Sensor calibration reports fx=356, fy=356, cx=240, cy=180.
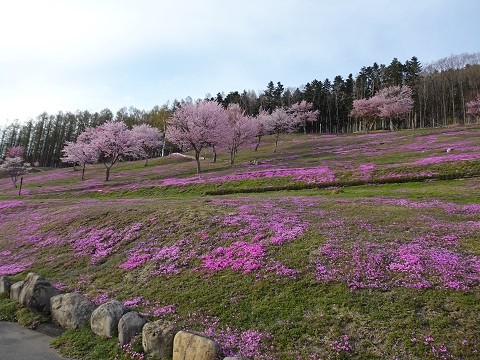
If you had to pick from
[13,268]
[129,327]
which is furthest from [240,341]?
[13,268]

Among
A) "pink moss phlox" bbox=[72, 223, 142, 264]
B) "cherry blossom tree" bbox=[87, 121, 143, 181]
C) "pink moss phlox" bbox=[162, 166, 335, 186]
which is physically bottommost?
"pink moss phlox" bbox=[72, 223, 142, 264]

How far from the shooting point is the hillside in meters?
10.2

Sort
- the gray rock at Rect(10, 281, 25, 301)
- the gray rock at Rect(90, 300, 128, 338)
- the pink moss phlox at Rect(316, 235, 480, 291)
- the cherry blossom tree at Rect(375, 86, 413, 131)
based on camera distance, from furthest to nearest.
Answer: the cherry blossom tree at Rect(375, 86, 413, 131) < the gray rock at Rect(10, 281, 25, 301) < the gray rock at Rect(90, 300, 128, 338) < the pink moss phlox at Rect(316, 235, 480, 291)

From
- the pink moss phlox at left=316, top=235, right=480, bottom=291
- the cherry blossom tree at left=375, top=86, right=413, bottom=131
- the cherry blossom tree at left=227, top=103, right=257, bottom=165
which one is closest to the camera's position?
the pink moss phlox at left=316, top=235, right=480, bottom=291

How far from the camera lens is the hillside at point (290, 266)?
10.2 metres

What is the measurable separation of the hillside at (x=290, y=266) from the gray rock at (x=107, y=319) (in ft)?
4.31

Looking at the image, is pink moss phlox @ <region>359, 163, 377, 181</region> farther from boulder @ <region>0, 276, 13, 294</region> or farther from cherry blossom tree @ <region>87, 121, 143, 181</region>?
cherry blossom tree @ <region>87, 121, 143, 181</region>

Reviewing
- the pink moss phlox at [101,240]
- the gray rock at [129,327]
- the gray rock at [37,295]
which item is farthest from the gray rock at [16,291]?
the gray rock at [129,327]

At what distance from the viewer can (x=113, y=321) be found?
40.4 ft

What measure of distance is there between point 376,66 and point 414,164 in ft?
359

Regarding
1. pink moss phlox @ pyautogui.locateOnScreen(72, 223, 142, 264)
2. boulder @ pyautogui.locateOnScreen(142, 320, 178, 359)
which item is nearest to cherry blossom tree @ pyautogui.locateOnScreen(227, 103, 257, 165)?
pink moss phlox @ pyautogui.locateOnScreen(72, 223, 142, 264)

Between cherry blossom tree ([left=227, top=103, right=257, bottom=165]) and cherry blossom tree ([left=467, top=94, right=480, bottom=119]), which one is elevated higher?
cherry blossom tree ([left=467, top=94, right=480, bottom=119])

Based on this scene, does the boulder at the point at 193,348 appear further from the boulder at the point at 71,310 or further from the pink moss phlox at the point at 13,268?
the pink moss phlox at the point at 13,268

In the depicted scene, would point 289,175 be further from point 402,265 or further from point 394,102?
point 394,102
